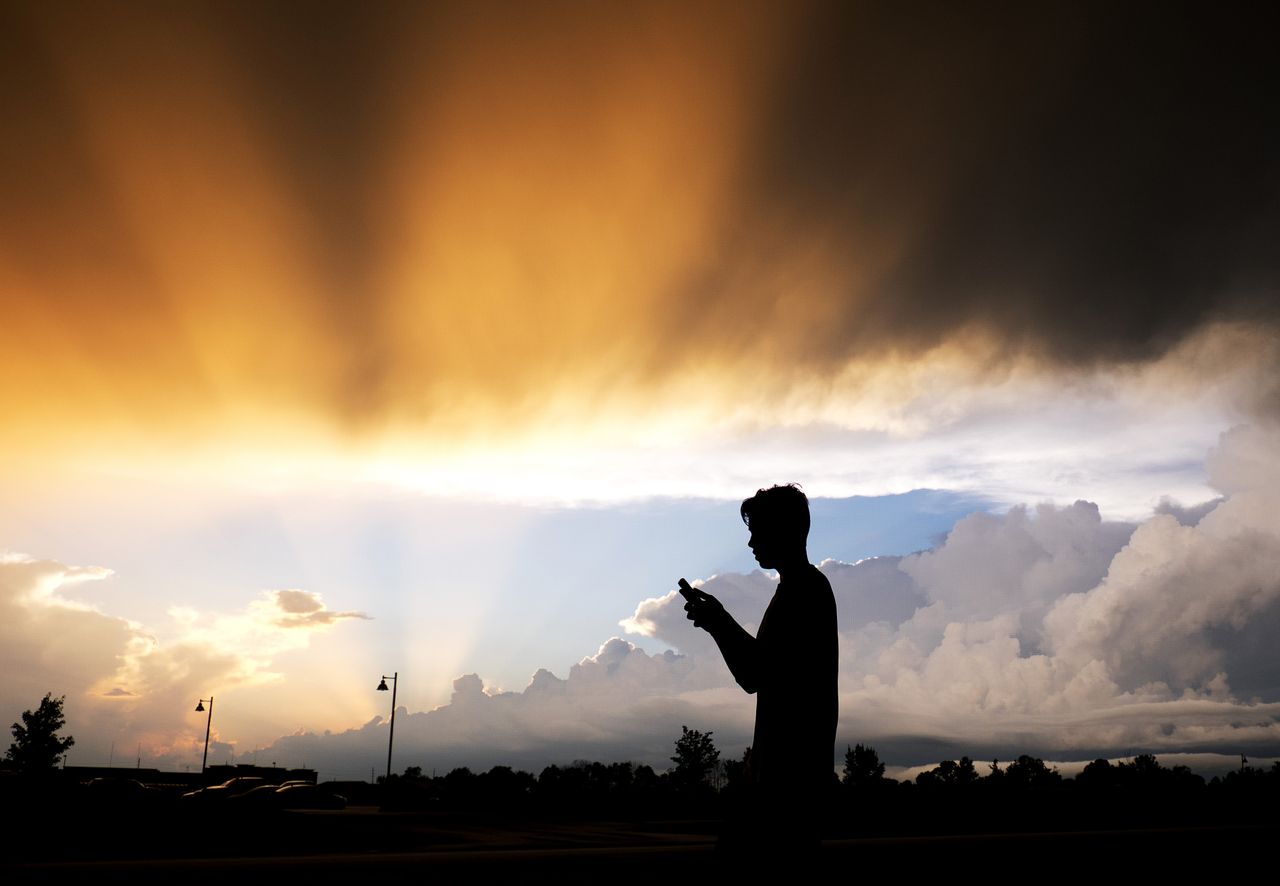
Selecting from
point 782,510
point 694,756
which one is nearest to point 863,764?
point 694,756

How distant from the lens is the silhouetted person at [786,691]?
231 centimetres

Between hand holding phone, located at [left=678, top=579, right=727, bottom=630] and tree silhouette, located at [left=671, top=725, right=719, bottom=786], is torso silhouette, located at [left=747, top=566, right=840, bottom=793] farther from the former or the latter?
tree silhouette, located at [left=671, top=725, right=719, bottom=786]

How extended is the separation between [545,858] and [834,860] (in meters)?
0.76

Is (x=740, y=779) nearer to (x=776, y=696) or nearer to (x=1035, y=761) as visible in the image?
(x=776, y=696)

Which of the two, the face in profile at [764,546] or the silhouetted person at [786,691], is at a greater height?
the face in profile at [764,546]

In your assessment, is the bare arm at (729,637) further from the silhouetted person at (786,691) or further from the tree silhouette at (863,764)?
the tree silhouette at (863,764)

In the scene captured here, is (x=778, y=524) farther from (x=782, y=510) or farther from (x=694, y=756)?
(x=694, y=756)

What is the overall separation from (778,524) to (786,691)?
0.53 meters

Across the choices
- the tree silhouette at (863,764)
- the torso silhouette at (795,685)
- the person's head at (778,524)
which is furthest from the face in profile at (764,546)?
the tree silhouette at (863,764)

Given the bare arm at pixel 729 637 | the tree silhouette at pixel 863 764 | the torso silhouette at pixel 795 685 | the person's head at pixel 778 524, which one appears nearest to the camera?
the torso silhouette at pixel 795 685

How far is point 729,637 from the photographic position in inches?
102

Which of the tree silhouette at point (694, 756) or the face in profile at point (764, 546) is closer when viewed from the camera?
the face in profile at point (764, 546)

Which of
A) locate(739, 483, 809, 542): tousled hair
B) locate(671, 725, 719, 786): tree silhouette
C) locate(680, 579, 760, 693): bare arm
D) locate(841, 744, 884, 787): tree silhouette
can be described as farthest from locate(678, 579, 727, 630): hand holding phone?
locate(841, 744, 884, 787): tree silhouette

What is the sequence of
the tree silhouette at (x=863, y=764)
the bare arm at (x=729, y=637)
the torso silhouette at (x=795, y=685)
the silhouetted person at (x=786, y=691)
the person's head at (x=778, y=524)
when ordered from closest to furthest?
the silhouetted person at (x=786, y=691)
the torso silhouette at (x=795, y=685)
the bare arm at (x=729, y=637)
the person's head at (x=778, y=524)
the tree silhouette at (x=863, y=764)
